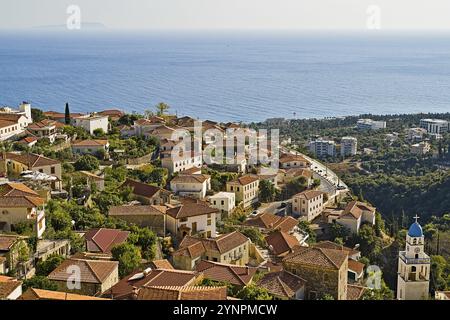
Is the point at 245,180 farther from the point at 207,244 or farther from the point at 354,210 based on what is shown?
the point at 207,244

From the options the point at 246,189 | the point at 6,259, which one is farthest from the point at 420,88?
the point at 6,259

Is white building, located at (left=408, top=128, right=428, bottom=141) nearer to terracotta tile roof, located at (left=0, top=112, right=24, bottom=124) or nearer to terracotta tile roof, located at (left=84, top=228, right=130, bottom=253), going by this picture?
terracotta tile roof, located at (left=0, top=112, right=24, bottom=124)

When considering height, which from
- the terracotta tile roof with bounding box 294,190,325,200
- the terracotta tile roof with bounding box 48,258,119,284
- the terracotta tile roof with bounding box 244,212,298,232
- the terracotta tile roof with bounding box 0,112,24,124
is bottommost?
the terracotta tile roof with bounding box 244,212,298,232

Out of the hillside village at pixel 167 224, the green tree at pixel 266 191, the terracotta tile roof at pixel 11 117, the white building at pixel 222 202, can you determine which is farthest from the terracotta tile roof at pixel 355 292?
the terracotta tile roof at pixel 11 117

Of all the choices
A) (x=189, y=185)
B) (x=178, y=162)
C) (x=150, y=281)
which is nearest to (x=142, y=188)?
(x=189, y=185)

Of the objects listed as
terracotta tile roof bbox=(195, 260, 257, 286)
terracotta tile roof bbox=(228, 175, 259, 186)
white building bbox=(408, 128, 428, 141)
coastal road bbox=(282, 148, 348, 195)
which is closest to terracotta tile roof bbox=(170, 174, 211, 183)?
terracotta tile roof bbox=(228, 175, 259, 186)

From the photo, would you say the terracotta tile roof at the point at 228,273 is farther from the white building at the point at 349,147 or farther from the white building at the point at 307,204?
the white building at the point at 349,147
